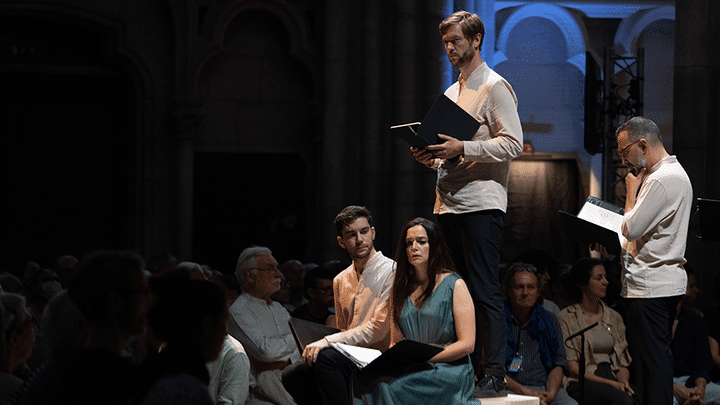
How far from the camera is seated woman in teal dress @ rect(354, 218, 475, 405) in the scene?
159 inches

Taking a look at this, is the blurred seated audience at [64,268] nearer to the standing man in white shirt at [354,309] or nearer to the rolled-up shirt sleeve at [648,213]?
the standing man in white shirt at [354,309]

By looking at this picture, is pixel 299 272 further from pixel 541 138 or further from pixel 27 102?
pixel 541 138

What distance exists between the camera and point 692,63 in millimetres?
8508

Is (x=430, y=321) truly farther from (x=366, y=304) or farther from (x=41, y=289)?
(x=41, y=289)

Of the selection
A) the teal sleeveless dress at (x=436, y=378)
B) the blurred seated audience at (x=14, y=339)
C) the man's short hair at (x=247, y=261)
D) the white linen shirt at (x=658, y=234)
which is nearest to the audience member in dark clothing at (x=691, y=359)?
the white linen shirt at (x=658, y=234)

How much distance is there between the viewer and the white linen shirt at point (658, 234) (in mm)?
4188

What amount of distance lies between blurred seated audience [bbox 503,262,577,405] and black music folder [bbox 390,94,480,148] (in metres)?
1.68

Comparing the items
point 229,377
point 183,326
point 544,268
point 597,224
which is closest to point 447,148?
point 597,224

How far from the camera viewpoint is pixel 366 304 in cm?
448

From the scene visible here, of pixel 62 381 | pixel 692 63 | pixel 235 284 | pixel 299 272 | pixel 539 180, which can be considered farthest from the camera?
pixel 539 180

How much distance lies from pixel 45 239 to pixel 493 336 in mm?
7200

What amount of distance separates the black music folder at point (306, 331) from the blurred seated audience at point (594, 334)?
6.22 feet

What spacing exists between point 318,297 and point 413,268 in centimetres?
187

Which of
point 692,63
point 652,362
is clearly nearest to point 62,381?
point 652,362
